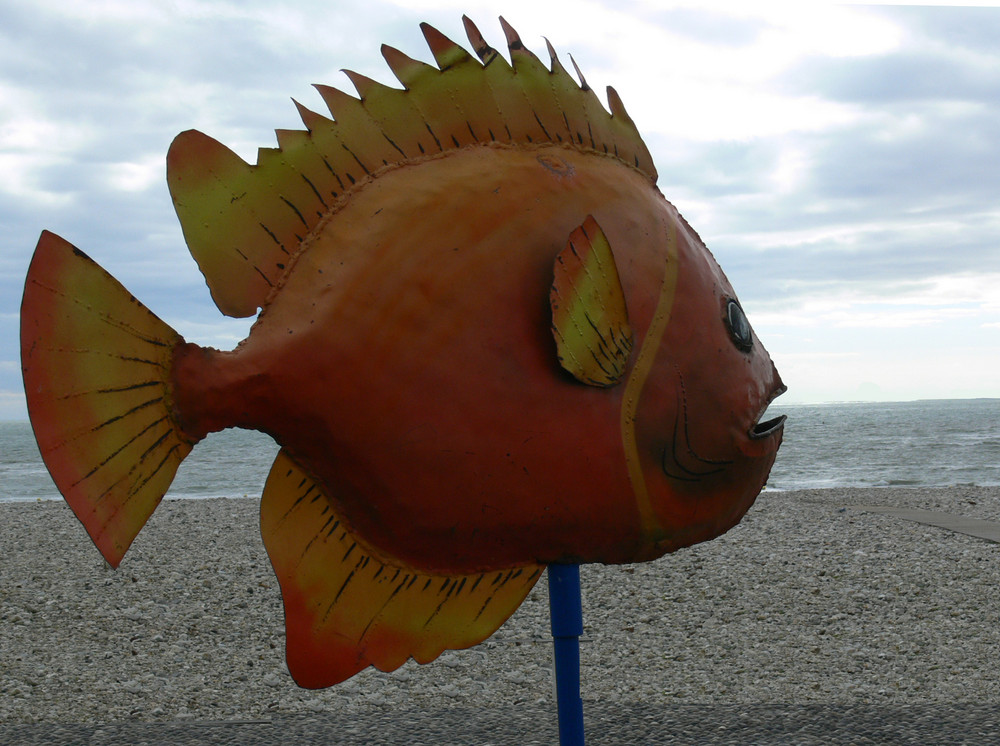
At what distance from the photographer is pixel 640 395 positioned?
1.70 meters

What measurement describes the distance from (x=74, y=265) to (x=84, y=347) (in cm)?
15

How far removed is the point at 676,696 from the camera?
15.6ft

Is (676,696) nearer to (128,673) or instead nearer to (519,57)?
(128,673)

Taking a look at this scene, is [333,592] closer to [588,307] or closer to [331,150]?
[588,307]

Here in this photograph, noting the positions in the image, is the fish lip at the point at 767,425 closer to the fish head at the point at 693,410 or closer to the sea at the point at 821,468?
the fish head at the point at 693,410

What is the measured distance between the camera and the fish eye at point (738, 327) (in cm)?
189

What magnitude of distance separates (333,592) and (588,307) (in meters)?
0.78

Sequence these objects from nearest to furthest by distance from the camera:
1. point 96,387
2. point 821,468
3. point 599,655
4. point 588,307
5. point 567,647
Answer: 1. point 96,387
2. point 588,307
3. point 567,647
4. point 599,655
5. point 821,468

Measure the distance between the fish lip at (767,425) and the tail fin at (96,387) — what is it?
1.25m

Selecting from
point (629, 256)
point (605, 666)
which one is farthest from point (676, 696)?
point (629, 256)

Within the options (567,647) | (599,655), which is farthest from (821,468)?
(567,647)

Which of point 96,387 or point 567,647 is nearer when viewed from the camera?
point 96,387

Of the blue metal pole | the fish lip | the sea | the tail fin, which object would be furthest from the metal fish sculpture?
the sea

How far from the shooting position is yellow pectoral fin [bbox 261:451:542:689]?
1.67 metres
